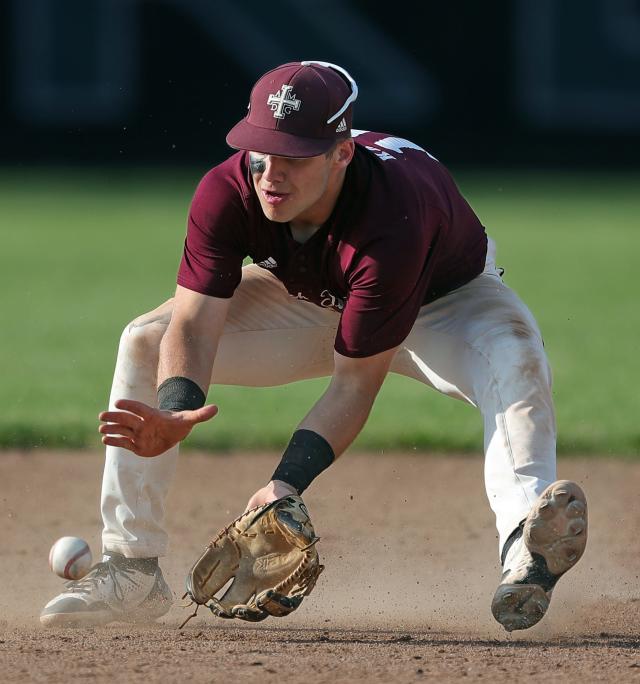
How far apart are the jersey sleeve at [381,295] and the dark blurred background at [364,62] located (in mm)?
14321

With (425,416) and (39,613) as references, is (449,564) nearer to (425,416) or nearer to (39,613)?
(39,613)

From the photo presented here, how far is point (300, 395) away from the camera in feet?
27.0

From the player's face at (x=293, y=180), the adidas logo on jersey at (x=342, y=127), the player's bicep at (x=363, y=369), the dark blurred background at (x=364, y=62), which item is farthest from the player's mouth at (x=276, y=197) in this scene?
the dark blurred background at (x=364, y=62)

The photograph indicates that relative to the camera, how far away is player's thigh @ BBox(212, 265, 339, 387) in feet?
14.9

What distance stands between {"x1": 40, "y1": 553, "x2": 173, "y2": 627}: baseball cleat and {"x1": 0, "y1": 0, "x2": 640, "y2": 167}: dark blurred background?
1424 cm

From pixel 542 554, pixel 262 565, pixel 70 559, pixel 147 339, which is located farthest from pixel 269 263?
pixel 542 554

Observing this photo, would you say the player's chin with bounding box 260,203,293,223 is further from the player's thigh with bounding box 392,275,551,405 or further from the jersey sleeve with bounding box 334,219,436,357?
the player's thigh with bounding box 392,275,551,405

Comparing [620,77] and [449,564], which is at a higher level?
[449,564]

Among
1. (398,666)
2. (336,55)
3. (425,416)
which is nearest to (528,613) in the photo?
(398,666)

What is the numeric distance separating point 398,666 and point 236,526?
62 centimetres

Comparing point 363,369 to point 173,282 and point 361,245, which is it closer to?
point 361,245

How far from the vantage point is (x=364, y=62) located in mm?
18062

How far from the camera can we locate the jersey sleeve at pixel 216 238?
410 cm

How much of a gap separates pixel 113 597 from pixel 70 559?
198 millimetres
